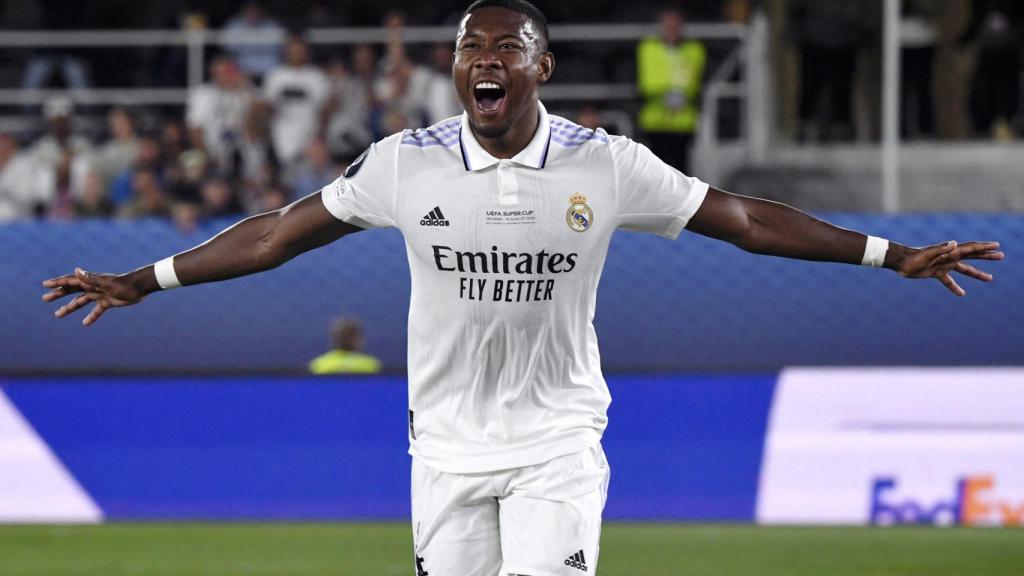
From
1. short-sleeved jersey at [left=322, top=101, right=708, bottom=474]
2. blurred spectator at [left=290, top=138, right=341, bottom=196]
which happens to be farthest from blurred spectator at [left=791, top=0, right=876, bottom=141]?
short-sleeved jersey at [left=322, top=101, right=708, bottom=474]

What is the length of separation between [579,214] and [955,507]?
20.7 ft

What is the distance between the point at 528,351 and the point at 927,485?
20.3 ft

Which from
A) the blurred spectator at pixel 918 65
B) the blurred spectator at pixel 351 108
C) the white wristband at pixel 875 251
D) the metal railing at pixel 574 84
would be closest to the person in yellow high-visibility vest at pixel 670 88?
the metal railing at pixel 574 84

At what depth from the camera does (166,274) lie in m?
4.65

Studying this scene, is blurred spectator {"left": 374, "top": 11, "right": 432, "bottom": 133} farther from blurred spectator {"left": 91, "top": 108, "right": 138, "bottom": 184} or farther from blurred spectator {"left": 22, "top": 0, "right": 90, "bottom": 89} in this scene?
blurred spectator {"left": 22, "top": 0, "right": 90, "bottom": 89}

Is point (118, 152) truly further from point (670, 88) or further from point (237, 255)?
point (237, 255)

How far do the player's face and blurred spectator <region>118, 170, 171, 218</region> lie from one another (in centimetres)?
822

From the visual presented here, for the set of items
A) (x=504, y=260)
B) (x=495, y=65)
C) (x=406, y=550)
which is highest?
(x=495, y=65)

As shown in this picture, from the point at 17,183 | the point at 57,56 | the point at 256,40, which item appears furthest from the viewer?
the point at 57,56

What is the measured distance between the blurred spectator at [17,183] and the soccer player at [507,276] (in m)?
8.84

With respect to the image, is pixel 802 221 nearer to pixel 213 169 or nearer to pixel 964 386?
pixel 964 386

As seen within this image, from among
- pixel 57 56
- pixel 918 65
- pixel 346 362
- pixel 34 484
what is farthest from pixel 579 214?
pixel 57 56

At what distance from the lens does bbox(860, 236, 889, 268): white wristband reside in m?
4.58

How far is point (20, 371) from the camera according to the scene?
10.3 m
